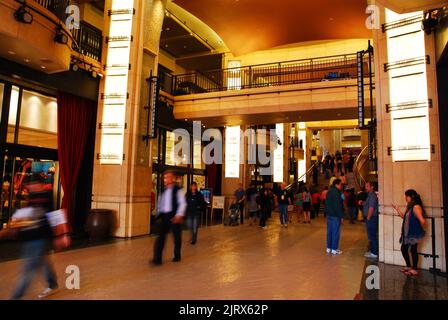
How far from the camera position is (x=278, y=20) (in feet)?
48.9

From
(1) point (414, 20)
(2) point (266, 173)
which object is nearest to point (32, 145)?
(1) point (414, 20)

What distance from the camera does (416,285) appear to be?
5172mm

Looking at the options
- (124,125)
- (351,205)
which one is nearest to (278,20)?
(351,205)

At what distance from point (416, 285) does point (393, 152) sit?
270 centimetres

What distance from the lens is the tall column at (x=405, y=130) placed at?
6316mm

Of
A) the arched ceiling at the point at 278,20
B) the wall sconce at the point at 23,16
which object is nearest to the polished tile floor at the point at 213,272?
the wall sconce at the point at 23,16

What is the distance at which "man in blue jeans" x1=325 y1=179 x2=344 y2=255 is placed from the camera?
24.5 feet

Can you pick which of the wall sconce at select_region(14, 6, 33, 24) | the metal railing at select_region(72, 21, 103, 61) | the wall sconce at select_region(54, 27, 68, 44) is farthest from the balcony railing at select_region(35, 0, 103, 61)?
the wall sconce at select_region(14, 6, 33, 24)

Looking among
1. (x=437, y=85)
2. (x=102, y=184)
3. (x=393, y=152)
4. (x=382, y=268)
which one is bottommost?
(x=382, y=268)

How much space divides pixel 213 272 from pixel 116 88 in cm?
668

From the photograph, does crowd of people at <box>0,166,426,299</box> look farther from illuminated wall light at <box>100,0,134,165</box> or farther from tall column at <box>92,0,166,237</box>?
illuminated wall light at <box>100,0,134,165</box>

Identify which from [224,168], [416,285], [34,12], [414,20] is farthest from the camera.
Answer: [224,168]

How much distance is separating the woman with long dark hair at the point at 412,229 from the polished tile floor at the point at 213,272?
82 centimetres

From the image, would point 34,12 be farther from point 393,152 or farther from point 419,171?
point 419,171
